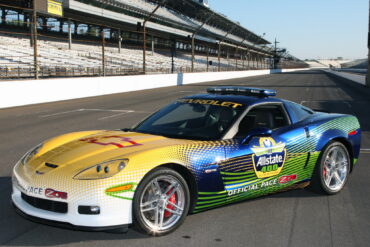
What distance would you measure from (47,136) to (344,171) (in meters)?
7.36

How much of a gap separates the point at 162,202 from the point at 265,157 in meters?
1.41

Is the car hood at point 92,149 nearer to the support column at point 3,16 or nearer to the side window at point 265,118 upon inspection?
the side window at point 265,118

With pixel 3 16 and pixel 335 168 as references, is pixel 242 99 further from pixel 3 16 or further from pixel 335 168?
pixel 3 16

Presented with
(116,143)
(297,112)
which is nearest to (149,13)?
(297,112)

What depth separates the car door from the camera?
4273mm

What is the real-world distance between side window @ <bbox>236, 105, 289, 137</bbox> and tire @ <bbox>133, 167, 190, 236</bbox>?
4.26 ft

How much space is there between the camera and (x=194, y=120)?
502 centimetres

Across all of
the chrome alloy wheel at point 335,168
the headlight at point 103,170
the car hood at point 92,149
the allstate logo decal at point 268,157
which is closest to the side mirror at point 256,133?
the allstate logo decal at point 268,157

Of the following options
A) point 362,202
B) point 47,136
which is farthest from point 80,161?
point 47,136

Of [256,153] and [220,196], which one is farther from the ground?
[256,153]

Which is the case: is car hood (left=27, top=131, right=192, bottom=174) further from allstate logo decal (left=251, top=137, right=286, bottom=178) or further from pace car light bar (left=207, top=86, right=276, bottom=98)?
pace car light bar (left=207, top=86, right=276, bottom=98)

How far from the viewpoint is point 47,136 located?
33.2 feet

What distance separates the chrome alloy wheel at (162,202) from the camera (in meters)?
3.71

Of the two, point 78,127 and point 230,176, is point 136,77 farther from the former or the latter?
point 230,176
